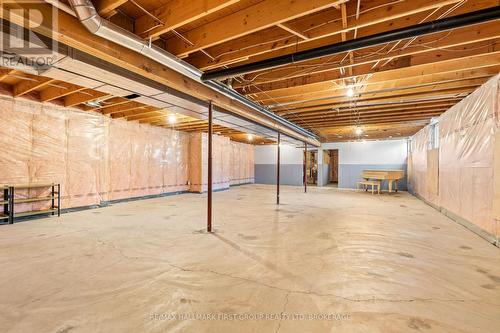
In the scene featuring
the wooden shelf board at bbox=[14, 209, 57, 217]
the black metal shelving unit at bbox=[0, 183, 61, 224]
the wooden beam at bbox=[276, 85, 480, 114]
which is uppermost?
the wooden beam at bbox=[276, 85, 480, 114]

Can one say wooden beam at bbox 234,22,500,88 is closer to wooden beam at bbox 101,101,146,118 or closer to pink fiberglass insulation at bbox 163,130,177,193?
wooden beam at bbox 101,101,146,118

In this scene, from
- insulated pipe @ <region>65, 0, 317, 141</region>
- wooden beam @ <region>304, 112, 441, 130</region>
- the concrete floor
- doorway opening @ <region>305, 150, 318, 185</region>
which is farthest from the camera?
doorway opening @ <region>305, 150, 318, 185</region>

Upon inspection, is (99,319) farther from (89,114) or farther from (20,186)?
(89,114)

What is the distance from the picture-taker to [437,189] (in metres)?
5.60

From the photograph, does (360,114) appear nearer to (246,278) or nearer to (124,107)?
(246,278)

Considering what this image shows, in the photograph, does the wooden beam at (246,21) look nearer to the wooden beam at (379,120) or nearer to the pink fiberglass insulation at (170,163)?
the wooden beam at (379,120)

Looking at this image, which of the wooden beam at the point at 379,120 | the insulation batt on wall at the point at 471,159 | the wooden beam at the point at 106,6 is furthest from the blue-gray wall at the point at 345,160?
the wooden beam at the point at 106,6

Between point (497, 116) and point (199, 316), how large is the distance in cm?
439

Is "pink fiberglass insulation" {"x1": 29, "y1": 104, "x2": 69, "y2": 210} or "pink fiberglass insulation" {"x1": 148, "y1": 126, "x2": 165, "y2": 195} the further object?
"pink fiberglass insulation" {"x1": 148, "y1": 126, "x2": 165, "y2": 195}

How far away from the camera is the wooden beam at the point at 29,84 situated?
Answer: 365cm

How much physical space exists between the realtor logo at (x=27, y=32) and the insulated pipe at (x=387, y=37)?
5.41 feet

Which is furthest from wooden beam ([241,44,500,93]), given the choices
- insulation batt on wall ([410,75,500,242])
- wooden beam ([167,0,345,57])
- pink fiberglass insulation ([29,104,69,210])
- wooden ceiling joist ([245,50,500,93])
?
pink fiberglass insulation ([29,104,69,210])

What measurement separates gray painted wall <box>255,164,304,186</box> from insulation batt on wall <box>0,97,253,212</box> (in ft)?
17.4

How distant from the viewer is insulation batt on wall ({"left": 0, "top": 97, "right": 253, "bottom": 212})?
443cm
